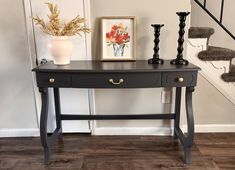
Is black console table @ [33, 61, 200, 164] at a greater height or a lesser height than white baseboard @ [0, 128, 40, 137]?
greater

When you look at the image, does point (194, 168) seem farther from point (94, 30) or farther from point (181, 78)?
point (94, 30)

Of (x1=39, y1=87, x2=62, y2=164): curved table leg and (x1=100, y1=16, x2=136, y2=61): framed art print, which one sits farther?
(x1=100, y1=16, x2=136, y2=61): framed art print

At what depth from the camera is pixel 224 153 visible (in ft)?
6.47

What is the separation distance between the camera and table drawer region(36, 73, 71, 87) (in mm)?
1700

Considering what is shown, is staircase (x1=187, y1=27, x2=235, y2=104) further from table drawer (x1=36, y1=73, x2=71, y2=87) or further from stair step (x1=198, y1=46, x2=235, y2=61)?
table drawer (x1=36, y1=73, x2=71, y2=87)

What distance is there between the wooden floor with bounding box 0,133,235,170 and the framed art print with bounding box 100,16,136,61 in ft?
2.75

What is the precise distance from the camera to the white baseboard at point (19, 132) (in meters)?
2.31

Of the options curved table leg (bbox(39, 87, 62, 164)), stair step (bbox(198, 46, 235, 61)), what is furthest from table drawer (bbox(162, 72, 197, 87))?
curved table leg (bbox(39, 87, 62, 164))

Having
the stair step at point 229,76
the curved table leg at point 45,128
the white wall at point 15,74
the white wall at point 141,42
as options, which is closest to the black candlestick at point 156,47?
the white wall at point 141,42

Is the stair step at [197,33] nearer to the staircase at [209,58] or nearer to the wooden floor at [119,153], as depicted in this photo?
the staircase at [209,58]

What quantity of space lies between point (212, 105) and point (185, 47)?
685 mm

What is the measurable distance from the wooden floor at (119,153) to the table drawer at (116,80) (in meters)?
0.66

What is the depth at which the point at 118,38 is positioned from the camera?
80.3 inches

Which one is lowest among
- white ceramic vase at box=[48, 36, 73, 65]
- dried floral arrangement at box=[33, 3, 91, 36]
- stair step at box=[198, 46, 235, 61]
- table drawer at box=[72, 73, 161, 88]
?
table drawer at box=[72, 73, 161, 88]
